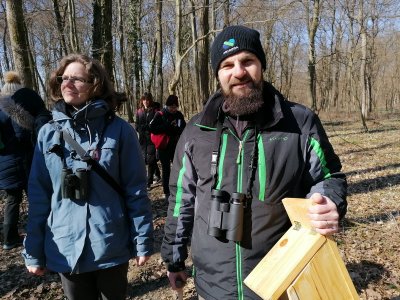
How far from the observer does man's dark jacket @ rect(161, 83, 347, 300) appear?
1736 millimetres

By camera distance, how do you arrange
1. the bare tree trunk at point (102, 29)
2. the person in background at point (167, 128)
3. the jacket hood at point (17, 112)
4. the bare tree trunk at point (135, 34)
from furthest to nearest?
the bare tree trunk at point (135, 34)
the person in background at point (167, 128)
the bare tree trunk at point (102, 29)
the jacket hood at point (17, 112)

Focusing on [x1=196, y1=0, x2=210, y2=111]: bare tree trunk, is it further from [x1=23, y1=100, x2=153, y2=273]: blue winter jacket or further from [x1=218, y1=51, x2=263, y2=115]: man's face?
[x1=218, y1=51, x2=263, y2=115]: man's face

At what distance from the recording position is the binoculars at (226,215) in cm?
172

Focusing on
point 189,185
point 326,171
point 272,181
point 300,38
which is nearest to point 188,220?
point 189,185

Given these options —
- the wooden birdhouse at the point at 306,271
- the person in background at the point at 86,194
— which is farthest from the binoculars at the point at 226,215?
the person in background at the point at 86,194

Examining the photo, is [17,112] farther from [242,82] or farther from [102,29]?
[242,82]

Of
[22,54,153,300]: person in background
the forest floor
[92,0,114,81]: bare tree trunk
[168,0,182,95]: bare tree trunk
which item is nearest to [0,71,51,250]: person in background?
the forest floor

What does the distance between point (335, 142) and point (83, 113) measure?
13092 millimetres

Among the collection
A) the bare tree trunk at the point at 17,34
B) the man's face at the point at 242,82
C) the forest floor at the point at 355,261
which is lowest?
the forest floor at the point at 355,261

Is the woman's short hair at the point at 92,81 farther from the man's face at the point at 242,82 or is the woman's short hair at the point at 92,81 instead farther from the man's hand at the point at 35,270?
the man's hand at the point at 35,270

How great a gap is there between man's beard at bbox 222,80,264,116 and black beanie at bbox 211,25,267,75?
0.60ft

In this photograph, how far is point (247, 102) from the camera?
6.00 feet

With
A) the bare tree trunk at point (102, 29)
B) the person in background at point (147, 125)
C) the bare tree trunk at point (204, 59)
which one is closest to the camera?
the bare tree trunk at point (102, 29)

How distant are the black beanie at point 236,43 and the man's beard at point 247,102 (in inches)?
7.2
